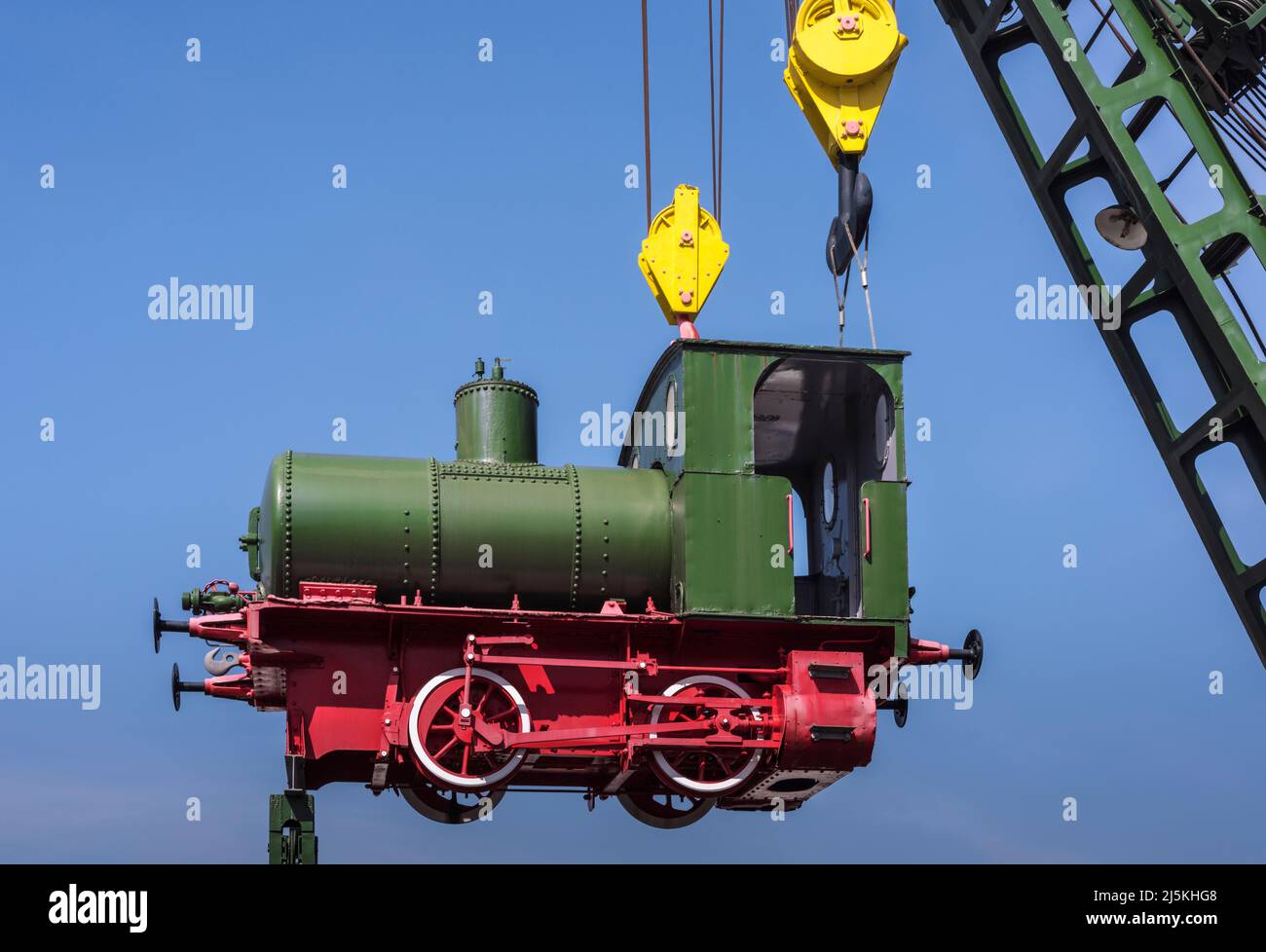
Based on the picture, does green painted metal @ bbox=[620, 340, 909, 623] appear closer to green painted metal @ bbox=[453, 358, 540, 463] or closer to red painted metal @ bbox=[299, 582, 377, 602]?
green painted metal @ bbox=[453, 358, 540, 463]

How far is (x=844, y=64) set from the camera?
23.3 metres

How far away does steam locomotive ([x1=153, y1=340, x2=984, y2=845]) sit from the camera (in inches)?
821

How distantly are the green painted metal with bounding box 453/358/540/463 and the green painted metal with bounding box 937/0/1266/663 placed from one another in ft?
23.7

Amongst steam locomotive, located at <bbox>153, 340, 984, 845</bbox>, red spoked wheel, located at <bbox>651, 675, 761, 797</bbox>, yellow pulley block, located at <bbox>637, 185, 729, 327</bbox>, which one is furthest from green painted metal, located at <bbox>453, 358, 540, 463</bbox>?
red spoked wheel, located at <bbox>651, 675, 761, 797</bbox>

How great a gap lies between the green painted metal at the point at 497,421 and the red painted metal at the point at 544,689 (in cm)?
270

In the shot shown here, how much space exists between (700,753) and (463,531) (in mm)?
3588

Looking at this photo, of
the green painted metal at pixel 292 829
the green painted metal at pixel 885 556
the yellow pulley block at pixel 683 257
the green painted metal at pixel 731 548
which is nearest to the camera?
the green painted metal at pixel 292 829

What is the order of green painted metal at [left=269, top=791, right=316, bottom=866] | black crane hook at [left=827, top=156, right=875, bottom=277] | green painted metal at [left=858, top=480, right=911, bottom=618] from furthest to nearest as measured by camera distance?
1. black crane hook at [left=827, top=156, right=875, bottom=277]
2. green painted metal at [left=858, top=480, right=911, bottom=618]
3. green painted metal at [left=269, top=791, right=316, bottom=866]

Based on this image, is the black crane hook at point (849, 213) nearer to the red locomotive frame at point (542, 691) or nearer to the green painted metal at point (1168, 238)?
the green painted metal at point (1168, 238)

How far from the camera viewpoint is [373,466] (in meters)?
21.4

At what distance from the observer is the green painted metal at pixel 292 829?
64.1ft

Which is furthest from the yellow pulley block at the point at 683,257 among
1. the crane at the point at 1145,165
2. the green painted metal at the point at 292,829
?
the green painted metal at the point at 292,829

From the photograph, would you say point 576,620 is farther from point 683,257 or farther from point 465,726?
point 683,257

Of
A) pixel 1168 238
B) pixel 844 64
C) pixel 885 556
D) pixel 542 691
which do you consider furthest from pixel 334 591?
pixel 1168 238
